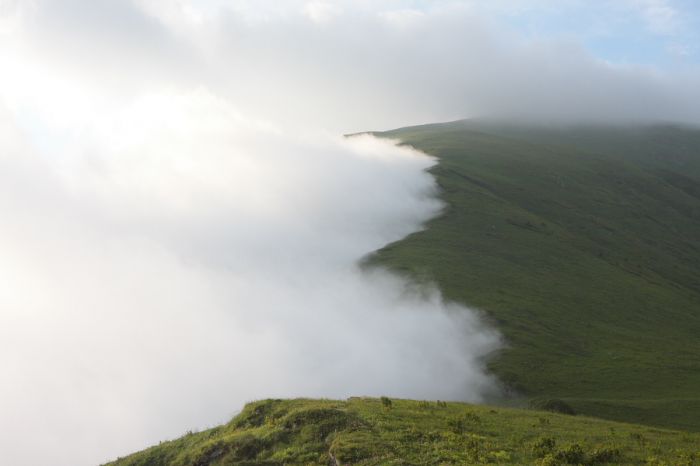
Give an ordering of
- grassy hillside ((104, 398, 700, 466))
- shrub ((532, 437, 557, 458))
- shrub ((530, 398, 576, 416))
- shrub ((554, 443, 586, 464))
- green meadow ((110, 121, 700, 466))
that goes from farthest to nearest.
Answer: shrub ((530, 398, 576, 416))
green meadow ((110, 121, 700, 466))
shrub ((532, 437, 557, 458))
grassy hillside ((104, 398, 700, 466))
shrub ((554, 443, 586, 464))

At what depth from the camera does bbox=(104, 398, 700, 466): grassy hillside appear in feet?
98.8

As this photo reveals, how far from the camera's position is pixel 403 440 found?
3164 centimetres

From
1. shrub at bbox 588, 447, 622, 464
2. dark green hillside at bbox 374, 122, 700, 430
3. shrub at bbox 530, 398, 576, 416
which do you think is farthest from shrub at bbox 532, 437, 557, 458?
dark green hillside at bbox 374, 122, 700, 430

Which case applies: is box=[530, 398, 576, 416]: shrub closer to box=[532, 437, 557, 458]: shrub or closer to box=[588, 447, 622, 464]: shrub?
box=[588, 447, 622, 464]: shrub

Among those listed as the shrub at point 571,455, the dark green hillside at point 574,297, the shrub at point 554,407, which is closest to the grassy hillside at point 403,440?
the shrub at point 571,455

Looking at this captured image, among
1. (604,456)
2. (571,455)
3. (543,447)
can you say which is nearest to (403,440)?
(543,447)

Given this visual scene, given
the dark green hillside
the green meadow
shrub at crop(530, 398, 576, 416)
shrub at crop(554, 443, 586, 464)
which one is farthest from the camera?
the dark green hillside

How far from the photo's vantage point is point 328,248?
158 m

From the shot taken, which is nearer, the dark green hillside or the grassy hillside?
the grassy hillside

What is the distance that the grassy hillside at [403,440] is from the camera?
30109 millimetres

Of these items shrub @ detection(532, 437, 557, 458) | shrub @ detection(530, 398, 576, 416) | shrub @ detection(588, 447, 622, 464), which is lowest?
shrub @ detection(530, 398, 576, 416)

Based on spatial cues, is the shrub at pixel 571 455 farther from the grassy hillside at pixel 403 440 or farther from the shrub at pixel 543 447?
the shrub at pixel 543 447

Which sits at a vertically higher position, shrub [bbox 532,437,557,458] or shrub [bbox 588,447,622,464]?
shrub [bbox 532,437,557,458]

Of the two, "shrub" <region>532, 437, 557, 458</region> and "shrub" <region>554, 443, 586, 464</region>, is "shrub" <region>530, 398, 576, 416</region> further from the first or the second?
"shrub" <region>554, 443, 586, 464</region>
